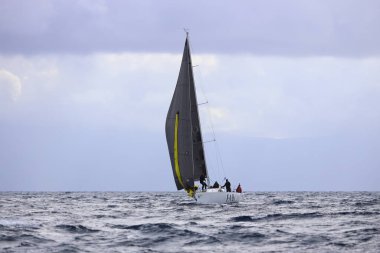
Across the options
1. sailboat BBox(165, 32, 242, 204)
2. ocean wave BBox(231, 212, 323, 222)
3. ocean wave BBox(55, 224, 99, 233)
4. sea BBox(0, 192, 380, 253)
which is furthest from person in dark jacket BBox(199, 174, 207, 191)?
ocean wave BBox(55, 224, 99, 233)

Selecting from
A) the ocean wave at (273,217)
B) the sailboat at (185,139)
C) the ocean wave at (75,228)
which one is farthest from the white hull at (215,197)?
the ocean wave at (75,228)

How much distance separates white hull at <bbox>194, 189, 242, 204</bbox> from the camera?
166 ft

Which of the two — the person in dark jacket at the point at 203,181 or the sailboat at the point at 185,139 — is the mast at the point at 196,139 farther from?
the person in dark jacket at the point at 203,181

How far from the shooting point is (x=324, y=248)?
25.4 meters

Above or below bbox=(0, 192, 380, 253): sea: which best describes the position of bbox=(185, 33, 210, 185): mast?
above

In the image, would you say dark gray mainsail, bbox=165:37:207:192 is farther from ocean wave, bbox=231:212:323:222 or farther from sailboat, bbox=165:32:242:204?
ocean wave, bbox=231:212:323:222

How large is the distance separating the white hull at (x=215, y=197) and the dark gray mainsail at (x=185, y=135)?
210cm

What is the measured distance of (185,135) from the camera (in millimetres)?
53750

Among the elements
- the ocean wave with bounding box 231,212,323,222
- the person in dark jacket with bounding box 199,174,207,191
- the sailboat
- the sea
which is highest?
the sailboat

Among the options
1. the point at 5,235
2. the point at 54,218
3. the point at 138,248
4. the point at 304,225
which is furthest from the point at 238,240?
the point at 54,218

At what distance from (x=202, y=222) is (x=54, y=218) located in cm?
912

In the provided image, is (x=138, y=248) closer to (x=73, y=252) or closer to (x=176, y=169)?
(x=73, y=252)

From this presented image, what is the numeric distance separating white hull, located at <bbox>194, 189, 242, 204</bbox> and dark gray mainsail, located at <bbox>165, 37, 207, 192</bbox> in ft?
6.89

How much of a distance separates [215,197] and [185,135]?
6.00 m
